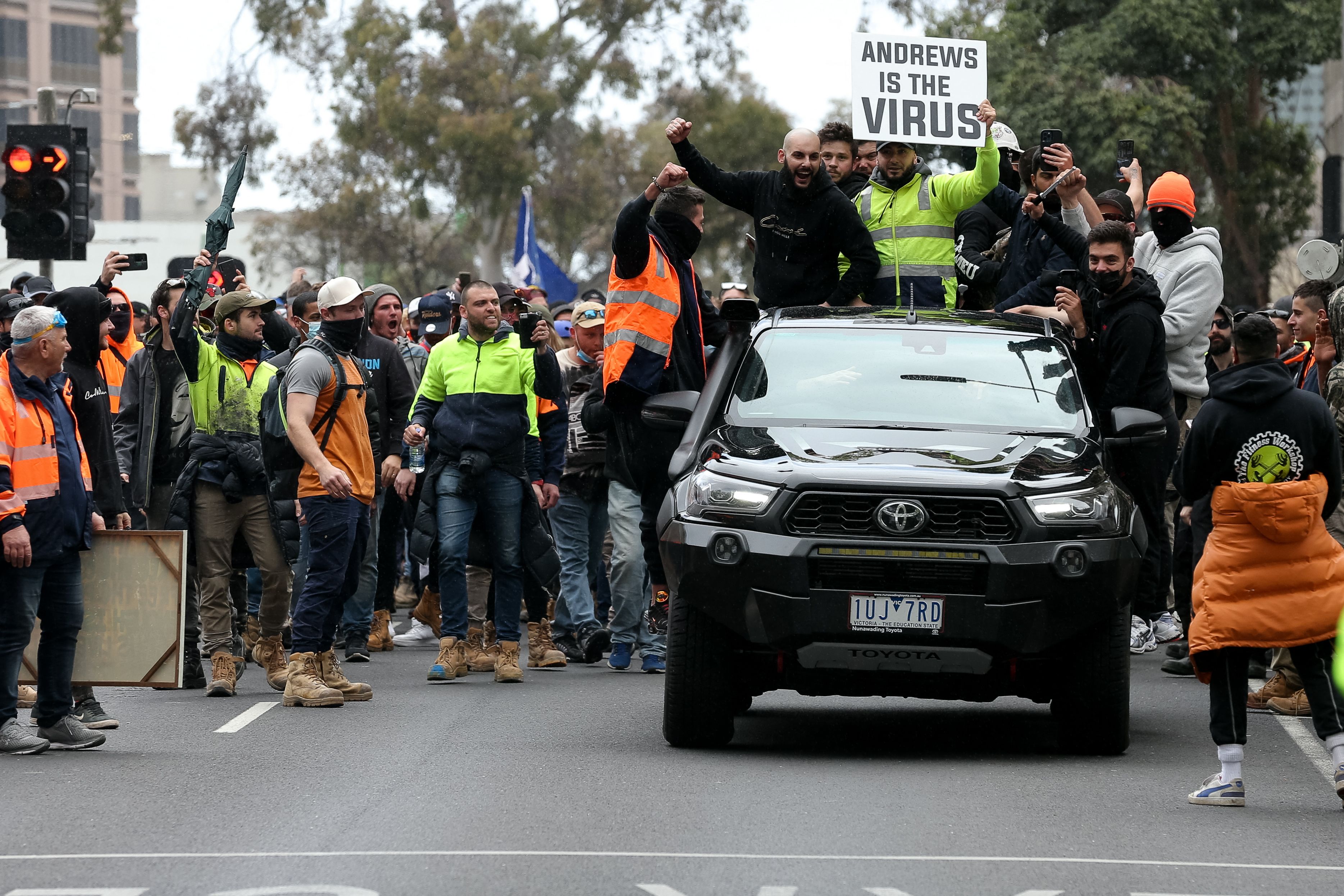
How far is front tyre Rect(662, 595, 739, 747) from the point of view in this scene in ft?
29.8

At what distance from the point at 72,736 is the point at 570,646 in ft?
15.4

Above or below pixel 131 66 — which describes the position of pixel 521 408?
below

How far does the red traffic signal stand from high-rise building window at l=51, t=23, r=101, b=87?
7604 cm

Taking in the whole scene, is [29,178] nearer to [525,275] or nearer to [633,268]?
[633,268]

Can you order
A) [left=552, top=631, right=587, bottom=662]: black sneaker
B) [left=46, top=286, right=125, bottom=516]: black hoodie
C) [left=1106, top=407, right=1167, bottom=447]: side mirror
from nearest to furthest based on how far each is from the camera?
[left=1106, top=407, right=1167, bottom=447]: side mirror < [left=46, top=286, right=125, bottom=516]: black hoodie < [left=552, top=631, right=587, bottom=662]: black sneaker

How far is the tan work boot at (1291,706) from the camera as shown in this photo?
10938mm

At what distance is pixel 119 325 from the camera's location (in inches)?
569

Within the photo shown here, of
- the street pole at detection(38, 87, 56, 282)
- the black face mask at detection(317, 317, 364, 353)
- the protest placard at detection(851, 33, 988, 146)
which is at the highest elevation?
the street pole at detection(38, 87, 56, 282)

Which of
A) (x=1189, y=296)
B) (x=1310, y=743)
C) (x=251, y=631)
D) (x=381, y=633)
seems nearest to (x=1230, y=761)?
(x=1310, y=743)

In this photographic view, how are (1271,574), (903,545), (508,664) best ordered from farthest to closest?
(508,664) → (903,545) → (1271,574)

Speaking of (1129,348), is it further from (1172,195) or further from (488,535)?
(488,535)

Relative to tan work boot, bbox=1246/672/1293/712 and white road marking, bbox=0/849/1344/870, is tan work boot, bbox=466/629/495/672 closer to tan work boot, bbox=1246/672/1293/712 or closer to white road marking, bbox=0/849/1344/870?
tan work boot, bbox=1246/672/1293/712

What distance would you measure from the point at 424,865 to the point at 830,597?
2.41 meters

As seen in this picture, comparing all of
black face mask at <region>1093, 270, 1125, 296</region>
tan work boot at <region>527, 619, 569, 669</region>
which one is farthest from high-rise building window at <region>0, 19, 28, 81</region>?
black face mask at <region>1093, 270, 1125, 296</region>
